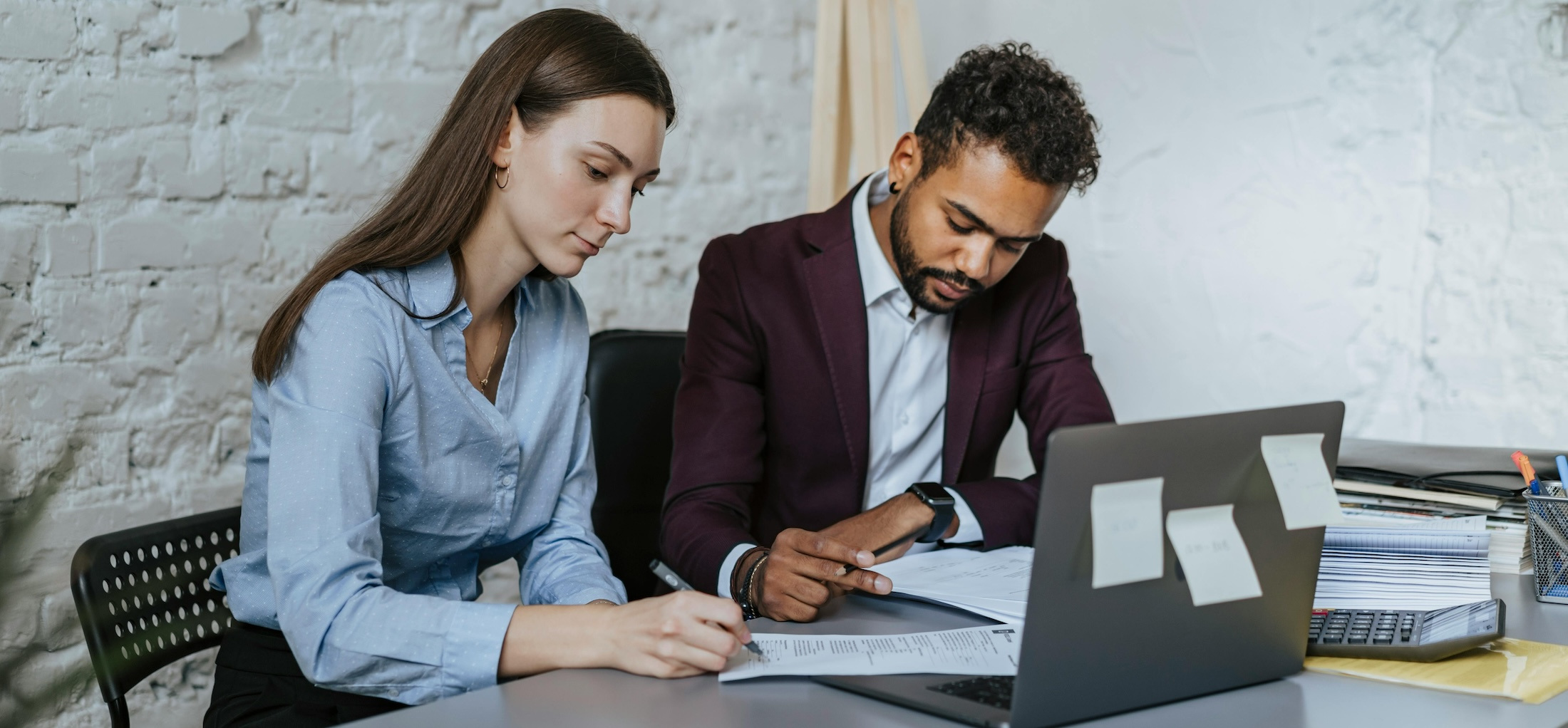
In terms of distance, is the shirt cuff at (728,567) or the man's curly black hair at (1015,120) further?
the man's curly black hair at (1015,120)

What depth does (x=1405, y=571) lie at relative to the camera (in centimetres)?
121

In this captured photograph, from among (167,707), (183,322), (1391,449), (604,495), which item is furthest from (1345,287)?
(167,707)

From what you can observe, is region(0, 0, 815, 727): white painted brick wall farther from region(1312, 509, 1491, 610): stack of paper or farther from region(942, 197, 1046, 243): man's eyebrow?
region(1312, 509, 1491, 610): stack of paper

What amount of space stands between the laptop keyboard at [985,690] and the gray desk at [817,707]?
0.13ft

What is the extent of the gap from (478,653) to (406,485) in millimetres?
283

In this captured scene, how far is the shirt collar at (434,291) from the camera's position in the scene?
1282 millimetres

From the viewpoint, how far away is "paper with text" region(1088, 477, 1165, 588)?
0.82 m

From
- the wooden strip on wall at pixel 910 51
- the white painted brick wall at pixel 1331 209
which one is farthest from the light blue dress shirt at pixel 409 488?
the white painted brick wall at pixel 1331 209

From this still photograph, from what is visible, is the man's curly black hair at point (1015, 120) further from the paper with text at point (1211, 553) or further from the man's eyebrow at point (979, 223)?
the paper with text at point (1211, 553)

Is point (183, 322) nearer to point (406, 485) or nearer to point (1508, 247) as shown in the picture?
point (406, 485)

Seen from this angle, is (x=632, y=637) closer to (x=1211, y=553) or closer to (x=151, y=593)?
(x=1211, y=553)

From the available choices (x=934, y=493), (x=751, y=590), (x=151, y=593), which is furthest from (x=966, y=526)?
(x=151, y=593)

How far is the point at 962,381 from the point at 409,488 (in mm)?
841

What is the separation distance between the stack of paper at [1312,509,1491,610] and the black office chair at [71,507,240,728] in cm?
117
